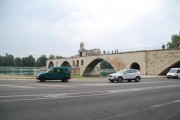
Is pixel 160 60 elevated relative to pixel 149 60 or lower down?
lower down

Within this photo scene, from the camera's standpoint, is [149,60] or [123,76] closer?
[123,76]

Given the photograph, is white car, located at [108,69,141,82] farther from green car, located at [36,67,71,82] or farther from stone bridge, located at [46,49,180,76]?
stone bridge, located at [46,49,180,76]

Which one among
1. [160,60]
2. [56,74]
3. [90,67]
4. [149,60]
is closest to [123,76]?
[56,74]

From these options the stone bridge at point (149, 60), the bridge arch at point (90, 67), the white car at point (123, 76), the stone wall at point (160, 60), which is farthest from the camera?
the bridge arch at point (90, 67)

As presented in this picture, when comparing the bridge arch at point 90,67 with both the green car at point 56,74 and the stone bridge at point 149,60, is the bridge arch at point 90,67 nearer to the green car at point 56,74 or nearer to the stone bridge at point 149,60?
the stone bridge at point 149,60

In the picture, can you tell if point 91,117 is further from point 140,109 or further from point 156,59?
point 156,59

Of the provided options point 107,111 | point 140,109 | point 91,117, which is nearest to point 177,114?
point 140,109

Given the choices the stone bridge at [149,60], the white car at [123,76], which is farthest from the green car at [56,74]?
the stone bridge at [149,60]

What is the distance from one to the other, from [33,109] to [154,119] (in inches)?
151

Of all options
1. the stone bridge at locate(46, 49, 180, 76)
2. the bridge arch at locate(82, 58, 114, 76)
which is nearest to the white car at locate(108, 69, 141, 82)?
the stone bridge at locate(46, 49, 180, 76)

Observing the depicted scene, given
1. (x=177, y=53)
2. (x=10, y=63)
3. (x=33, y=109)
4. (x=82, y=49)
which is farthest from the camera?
(x=10, y=63)

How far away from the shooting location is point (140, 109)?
31.0ft

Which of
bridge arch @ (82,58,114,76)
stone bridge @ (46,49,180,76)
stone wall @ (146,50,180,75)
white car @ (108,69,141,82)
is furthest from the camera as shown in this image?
bridge arch @ (82,58,114,76)

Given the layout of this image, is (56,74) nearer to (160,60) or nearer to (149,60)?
(160,60)
